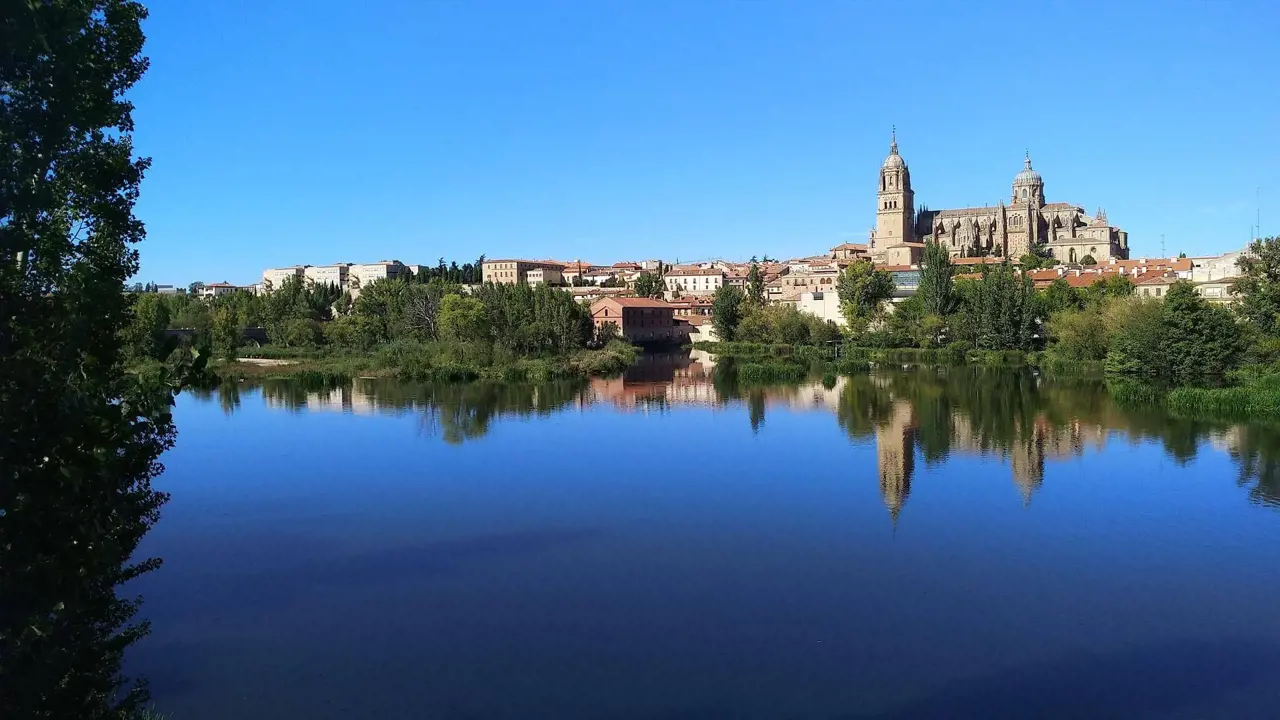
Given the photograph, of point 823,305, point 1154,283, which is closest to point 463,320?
point 823,305

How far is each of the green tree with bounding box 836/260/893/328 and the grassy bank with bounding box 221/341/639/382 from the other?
11617 millimetres

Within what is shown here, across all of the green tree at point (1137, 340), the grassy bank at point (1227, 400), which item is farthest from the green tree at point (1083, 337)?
the grassy bank at point (1227, 400)

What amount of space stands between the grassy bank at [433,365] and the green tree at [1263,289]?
19.8 m

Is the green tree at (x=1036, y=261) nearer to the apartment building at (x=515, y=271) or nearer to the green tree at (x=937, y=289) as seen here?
the green tree at (x=937, y=289)

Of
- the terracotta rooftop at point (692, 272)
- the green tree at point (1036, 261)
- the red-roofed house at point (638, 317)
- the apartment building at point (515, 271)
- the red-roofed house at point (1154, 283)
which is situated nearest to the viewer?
the red-roofed house at point (1154, 283)

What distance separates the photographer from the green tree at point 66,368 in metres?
3.13

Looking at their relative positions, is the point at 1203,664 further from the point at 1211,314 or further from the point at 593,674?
the point at 1211,314

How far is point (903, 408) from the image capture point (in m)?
21.5

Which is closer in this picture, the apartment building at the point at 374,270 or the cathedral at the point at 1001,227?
the cathedral at the point at 1001,227

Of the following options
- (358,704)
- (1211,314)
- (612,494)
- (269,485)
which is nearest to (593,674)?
(358,704)

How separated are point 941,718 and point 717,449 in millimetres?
10361

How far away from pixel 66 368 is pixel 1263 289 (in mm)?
28827

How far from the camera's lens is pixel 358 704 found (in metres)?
6.28

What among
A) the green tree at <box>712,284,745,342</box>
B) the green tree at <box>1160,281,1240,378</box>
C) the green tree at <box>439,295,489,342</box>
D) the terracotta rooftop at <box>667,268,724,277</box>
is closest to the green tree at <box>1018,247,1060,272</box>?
the green tree at <box>712,284,745,342</box>
